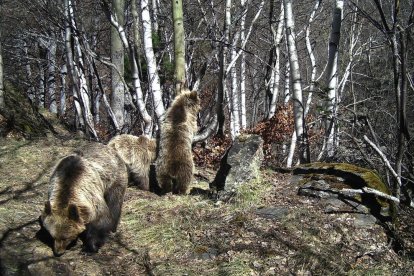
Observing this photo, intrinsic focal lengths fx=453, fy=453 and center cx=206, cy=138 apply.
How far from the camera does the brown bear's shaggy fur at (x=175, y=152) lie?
737 cm

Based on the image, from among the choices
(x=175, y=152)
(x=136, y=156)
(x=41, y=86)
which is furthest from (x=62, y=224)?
(x=41, y=86)

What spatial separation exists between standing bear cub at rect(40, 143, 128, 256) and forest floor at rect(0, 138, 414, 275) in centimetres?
23

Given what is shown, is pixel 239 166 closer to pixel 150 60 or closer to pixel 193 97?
pixel 193 97

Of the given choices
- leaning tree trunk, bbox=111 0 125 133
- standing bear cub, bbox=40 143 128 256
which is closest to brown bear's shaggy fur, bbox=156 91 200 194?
standing bear cub, bbox=40 143 128 256

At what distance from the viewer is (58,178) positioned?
517 centimetres

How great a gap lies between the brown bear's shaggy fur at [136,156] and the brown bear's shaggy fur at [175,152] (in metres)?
0.39

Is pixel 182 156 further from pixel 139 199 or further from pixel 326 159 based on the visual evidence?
pixel 326 159

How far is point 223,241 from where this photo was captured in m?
5.26

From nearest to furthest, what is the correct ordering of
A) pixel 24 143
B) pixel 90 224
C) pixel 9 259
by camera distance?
pixel 9 259
pixel 90 224
pixel 24 143

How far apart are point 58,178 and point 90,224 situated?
2.13ft

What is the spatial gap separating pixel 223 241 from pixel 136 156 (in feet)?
9.96

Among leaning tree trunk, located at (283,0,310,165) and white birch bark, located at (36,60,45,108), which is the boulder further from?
white birch bark, located at (36,60,45,108)

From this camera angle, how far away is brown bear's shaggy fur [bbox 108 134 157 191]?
7.75 meters

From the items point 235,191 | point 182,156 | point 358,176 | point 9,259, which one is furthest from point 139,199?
point 358,176
